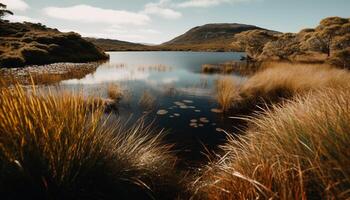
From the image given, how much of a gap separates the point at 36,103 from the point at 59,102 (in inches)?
13.1

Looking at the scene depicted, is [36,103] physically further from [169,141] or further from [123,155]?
[169,141]

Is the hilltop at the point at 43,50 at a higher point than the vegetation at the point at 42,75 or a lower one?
higher

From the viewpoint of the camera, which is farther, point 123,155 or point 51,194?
point 123,155

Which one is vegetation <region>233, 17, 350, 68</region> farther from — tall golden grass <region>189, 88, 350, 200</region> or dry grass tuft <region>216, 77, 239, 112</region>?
tall golden grass <region>189, 88, 350, 200</region>

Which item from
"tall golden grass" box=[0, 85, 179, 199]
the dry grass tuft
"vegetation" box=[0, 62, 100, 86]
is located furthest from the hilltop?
"tall golden grass" box=[0, 85, 179, 199]

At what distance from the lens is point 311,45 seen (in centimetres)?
1994

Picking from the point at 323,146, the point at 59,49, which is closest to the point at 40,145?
the point at 323,146

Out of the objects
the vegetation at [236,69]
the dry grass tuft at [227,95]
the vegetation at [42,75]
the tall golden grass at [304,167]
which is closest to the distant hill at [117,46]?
the vegetation at [236,69]

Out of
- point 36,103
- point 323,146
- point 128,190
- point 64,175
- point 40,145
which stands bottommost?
point 128,190

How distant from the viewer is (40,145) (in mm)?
2131

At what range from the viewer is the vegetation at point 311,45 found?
1536cm

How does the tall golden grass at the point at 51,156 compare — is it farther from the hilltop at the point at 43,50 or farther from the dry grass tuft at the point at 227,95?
the hilltop at the point at 43,50

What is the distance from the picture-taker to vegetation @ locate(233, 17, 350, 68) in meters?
15.4

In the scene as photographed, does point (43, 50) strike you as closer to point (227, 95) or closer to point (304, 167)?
point (227, 95)
